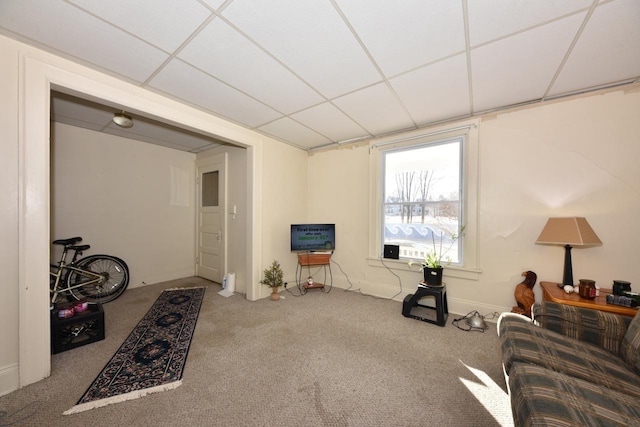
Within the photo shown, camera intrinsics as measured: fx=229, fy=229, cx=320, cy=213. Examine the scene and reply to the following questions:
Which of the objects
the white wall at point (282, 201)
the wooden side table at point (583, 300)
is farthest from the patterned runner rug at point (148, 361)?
the wooden side table at point (583, 300)

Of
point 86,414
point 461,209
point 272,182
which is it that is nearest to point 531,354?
point 461,209

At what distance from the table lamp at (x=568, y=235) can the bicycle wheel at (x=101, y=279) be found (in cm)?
555

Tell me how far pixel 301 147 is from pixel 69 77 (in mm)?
2919

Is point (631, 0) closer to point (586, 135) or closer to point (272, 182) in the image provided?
point (586, 135)

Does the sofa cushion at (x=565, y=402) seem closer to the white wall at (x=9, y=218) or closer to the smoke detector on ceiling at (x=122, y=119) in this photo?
the white wall at (x=9, y=218)

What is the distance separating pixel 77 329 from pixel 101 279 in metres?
1.37

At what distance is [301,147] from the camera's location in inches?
167

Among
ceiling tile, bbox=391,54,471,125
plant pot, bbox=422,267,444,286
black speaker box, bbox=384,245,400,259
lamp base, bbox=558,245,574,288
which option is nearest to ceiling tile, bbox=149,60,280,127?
ceiling tile, bbox=391,54,471,125

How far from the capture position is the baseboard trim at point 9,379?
1.64 meters

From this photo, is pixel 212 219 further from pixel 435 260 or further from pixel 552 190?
pixel 552 190

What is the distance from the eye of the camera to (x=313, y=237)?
392cm

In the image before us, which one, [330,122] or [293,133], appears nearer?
[330,122]

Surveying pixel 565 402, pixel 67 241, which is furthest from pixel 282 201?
pixel 565 402

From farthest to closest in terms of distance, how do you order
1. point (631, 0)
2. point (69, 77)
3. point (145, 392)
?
1. point (69, 77)
2. point (145, 392)
3. point (631, 0)
